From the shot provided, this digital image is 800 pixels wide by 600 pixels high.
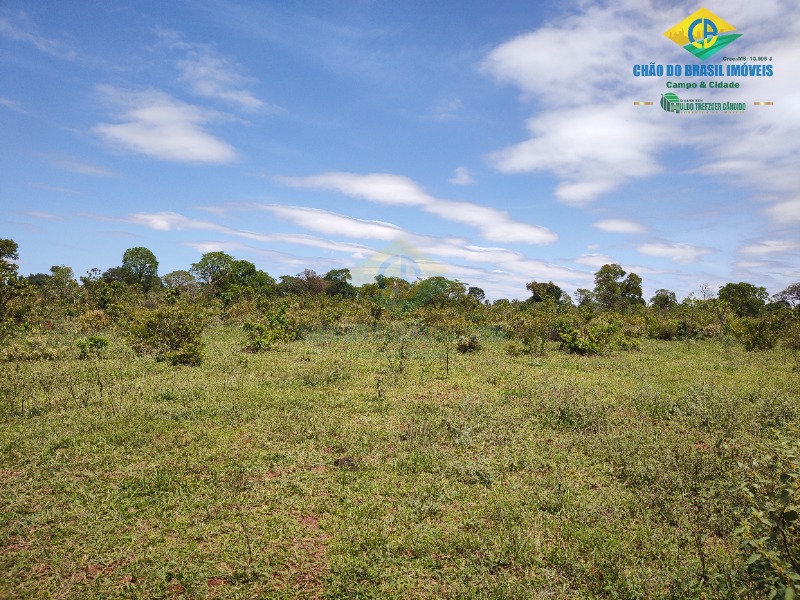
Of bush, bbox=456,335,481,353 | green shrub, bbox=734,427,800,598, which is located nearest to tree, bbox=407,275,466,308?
bush, bbox=456,335,481,353

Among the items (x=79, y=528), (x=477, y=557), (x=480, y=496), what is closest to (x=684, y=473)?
(x=480, y=496)

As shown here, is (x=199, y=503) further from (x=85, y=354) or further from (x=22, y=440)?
(x=85, y=354)

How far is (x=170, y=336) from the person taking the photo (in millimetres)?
18281

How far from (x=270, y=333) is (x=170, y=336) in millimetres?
4840

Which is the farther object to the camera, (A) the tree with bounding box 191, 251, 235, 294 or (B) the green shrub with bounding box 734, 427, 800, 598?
(A) the tree with bounding box 191, 251, 235, 294

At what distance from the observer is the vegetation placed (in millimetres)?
5094

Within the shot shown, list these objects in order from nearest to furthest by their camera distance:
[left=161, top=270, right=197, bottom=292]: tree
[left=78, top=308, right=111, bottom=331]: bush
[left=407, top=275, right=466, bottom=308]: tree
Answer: [left=78, top=308, right=111, bottom=331]: bush
[left=407, top=275, right=466, bottom=308]: tree
[left=161, top=270, right=197, bottom=292]: tree

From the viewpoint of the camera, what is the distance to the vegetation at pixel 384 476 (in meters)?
5.09

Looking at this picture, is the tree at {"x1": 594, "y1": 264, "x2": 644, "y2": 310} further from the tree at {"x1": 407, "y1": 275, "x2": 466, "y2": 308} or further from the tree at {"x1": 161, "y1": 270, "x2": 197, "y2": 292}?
the tree at {"x1": 161, "y1": 270, "x2": 197, "y2": 292}

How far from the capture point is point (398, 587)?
16.6ft

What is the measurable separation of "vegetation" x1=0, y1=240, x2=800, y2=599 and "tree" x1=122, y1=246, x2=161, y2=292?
6209cm

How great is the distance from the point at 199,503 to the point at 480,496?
177 inches

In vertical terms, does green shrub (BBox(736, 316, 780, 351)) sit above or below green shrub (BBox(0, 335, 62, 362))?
above

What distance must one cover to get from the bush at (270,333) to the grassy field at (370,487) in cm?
722
